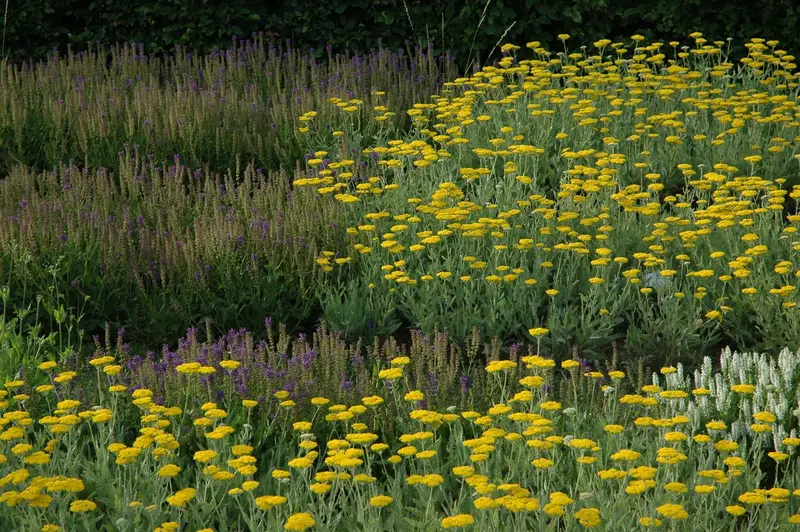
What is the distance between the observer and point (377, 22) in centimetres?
1032

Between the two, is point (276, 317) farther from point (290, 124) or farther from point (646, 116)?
point (646, 116)

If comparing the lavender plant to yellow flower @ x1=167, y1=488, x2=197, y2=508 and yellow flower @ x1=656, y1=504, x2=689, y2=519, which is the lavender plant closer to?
yellow flower @ x1=167, y1=488, x2=197, y2=508

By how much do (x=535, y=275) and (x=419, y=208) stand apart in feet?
2.31

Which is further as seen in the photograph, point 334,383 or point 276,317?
point 276,317

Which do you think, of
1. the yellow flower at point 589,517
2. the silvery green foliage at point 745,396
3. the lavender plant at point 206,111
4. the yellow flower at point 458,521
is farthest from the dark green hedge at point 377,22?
the yellow flower at point 458,521

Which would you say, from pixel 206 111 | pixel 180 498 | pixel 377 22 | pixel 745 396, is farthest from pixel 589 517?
pixel 377 22

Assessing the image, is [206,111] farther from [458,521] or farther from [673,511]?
[673,511]

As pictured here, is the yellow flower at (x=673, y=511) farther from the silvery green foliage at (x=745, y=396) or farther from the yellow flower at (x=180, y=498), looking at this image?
the yellow flower at (x=180, y=498)

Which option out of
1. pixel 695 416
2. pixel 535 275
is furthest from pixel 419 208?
pixel 695 416

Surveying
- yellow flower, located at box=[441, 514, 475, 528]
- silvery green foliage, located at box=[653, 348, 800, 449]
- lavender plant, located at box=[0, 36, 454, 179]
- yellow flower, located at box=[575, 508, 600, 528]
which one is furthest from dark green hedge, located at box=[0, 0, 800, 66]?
yellow flower, located at box=[441, 514, 475, 528]

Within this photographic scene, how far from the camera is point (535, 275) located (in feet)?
18.8

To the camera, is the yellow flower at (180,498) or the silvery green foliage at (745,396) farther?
the silvery green foliage at (745,396)

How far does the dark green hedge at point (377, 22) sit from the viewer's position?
32.1 feet

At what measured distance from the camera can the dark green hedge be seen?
9.77m
